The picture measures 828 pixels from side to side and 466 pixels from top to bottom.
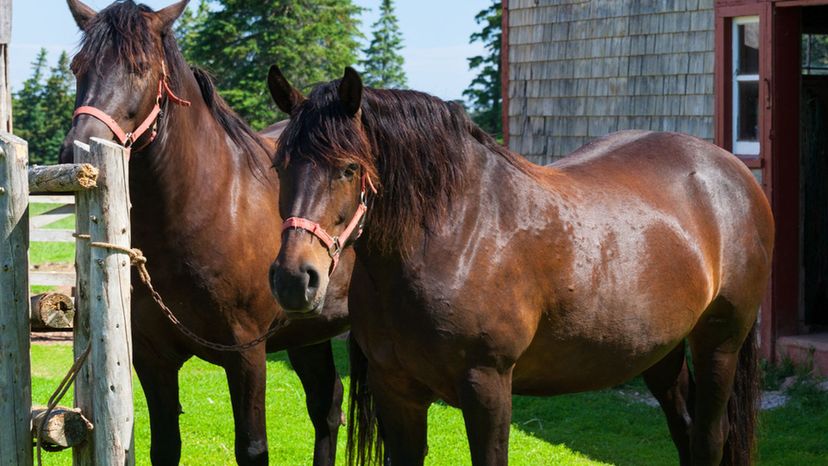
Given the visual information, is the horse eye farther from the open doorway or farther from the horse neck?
the open doorway

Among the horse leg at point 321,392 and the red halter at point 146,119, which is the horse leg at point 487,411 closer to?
the red halter at point 146,119

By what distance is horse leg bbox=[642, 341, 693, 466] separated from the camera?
4984 mm

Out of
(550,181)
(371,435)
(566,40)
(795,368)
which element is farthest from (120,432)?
(566,40)

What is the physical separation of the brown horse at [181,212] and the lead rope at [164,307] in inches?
3.6

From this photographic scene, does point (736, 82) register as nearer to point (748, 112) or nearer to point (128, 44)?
point (748, 112)

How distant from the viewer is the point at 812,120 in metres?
8.47

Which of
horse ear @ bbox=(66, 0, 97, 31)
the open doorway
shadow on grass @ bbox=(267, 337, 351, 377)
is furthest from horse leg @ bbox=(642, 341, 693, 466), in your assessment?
shadow on grass @ bbox=(267, 337, 351, 377)

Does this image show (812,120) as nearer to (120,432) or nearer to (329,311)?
(329,311)

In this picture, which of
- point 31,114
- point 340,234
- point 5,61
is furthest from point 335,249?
point 31,114

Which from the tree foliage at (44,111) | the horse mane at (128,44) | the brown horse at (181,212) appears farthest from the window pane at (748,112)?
the tree foliage at (44,111)

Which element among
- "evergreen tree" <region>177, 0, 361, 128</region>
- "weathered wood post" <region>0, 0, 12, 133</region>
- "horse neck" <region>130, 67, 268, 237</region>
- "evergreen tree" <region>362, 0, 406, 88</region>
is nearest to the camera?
"horse neck" <region>130, 67, 268, 237</region>

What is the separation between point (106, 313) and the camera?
3420mm

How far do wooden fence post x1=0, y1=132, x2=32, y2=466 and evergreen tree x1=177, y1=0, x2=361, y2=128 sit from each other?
20.6 metres

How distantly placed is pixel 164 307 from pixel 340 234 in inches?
36.4
